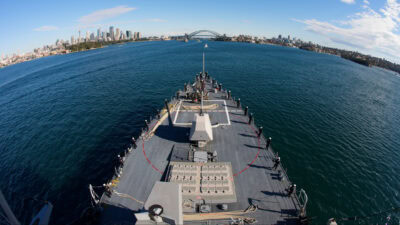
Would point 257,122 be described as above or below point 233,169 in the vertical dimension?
above

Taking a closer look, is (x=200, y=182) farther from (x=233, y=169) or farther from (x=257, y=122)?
(x=257, y=122)

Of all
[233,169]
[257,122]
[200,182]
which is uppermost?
[257,122]

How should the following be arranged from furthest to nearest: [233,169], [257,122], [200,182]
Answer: [257,122] → [233,169] → [200,182]

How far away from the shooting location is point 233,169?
20.9 metres

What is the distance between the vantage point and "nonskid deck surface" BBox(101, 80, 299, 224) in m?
16.1

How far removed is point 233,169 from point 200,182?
5.34 meters

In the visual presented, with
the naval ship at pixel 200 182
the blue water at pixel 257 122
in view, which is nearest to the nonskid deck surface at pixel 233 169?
the naval ship at pixel 200 182

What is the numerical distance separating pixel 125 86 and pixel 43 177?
47.5 meters

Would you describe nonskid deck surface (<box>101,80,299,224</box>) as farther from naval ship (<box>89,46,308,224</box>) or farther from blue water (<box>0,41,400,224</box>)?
blue water (<box>0,41,400,224</box>)

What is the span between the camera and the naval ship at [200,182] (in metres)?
14.9

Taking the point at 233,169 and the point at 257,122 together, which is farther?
the point at 257,122

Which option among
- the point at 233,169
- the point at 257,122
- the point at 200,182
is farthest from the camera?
the point at 257,122

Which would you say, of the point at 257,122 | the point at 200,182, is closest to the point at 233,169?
the point at 200,182

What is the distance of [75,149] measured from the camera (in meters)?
33.7
